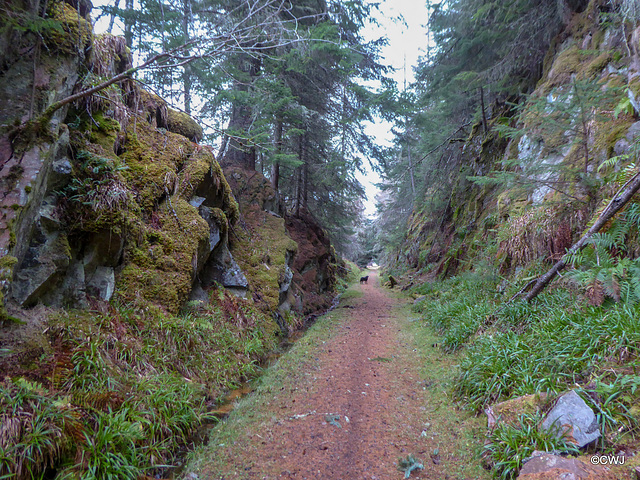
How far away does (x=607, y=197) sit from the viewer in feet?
15.1

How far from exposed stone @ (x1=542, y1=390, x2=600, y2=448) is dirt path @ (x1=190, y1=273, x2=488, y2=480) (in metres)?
0.90

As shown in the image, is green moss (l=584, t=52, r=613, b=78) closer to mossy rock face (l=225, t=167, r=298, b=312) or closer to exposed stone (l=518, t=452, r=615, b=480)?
exposed stone (l=518, t=452, r=615, b=480)

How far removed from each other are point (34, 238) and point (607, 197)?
8.02m

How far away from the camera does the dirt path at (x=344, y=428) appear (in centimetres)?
290

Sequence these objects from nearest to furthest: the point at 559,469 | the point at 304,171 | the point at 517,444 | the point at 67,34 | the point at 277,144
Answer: the point at 559,469, the point at 517,444, the point at 67,34, the point at 277,144, the point at 304,171

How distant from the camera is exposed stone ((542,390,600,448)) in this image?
2443 mm

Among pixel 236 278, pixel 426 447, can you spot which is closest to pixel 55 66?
pixel 236 278

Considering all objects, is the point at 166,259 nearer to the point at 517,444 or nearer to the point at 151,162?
the point at 151,162

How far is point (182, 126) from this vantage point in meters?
7.93

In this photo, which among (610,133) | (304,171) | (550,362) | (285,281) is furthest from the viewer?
(304,171)

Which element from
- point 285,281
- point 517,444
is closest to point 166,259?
point 285,281

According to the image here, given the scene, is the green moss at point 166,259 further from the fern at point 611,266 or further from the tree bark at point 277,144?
the fern at point 611,266

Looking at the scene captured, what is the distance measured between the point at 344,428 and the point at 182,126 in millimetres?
7966

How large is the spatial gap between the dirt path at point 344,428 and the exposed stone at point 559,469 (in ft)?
2.44
